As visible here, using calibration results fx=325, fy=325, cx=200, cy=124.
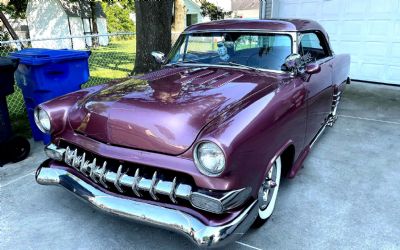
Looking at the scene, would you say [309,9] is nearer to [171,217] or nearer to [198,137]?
[198,137]

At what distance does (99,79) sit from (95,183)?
6.29 meters

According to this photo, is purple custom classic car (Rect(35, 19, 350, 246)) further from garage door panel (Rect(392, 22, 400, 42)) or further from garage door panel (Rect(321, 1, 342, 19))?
garage door panel (Rect(321, 1, 342, 19))

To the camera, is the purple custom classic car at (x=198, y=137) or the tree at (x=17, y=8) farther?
the tree at (x=17, y=8)

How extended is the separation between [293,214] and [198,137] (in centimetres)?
130

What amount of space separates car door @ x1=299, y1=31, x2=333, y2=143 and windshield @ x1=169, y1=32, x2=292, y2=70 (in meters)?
0.30

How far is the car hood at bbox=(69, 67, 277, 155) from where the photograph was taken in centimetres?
213

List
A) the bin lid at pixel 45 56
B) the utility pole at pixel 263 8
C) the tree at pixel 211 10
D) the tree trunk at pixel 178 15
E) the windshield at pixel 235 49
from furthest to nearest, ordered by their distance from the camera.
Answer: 1. the tree at pixel 211 10
2. the tree trunk at pixel 178 15
3. the utility pole at pixel 263 8
4. the bin lid at pixel 45 56
5. the windshield at pixel 235 49

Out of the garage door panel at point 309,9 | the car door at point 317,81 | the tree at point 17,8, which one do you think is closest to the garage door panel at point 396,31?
the garage door panel at point 309,9

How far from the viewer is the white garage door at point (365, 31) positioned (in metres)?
7.28

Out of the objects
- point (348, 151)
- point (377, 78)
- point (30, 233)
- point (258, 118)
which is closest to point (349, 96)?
point (377, 78)

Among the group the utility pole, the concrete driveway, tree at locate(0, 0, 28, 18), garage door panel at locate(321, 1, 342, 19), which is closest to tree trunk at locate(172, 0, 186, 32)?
the utility pole

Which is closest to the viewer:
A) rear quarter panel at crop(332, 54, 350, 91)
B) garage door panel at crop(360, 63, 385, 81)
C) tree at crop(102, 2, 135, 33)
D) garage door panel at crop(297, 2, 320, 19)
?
rear quarter panel at crop(332, 54, 350, 91)

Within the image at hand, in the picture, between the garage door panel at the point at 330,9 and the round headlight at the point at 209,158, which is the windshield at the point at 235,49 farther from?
the garage door panel at the point at 330,9

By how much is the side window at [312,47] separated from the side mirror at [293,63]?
353 mm
